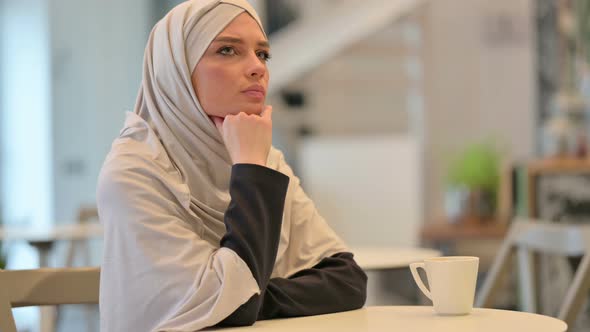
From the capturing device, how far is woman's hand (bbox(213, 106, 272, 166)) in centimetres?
158

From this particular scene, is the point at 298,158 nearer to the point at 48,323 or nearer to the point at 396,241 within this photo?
the point at 396,241

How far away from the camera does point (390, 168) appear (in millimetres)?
6316

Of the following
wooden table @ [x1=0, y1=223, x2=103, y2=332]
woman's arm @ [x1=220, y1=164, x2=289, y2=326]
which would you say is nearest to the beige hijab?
woman's arm @ [x1=220, y1=164, x2=289, y2=326]

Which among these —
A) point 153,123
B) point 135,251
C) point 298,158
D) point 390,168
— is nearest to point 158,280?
point 135,251

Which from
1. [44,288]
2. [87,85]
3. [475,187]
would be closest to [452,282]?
[44,288]

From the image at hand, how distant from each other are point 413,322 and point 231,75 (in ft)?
1.85

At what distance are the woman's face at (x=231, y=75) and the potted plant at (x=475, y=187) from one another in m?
4.65

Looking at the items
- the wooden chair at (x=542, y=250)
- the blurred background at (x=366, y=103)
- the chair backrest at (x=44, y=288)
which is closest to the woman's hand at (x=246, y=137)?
the chair backrest at (x=44, y=288)

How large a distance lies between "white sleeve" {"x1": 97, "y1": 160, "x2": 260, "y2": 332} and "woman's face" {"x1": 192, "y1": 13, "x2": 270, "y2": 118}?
0.20m

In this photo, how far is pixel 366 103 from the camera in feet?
22.5

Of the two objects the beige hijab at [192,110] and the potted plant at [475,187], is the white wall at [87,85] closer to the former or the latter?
the potted plant at [475,187]

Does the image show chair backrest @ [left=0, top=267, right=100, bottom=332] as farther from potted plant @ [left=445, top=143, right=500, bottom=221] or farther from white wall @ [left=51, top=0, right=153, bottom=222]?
white wall @ [left=51, top=0, right=153, bottom=222]

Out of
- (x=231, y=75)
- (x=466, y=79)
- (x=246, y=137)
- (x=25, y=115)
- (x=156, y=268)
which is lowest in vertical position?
(x=156, y=268)

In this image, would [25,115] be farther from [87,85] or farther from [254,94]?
[254,94]
